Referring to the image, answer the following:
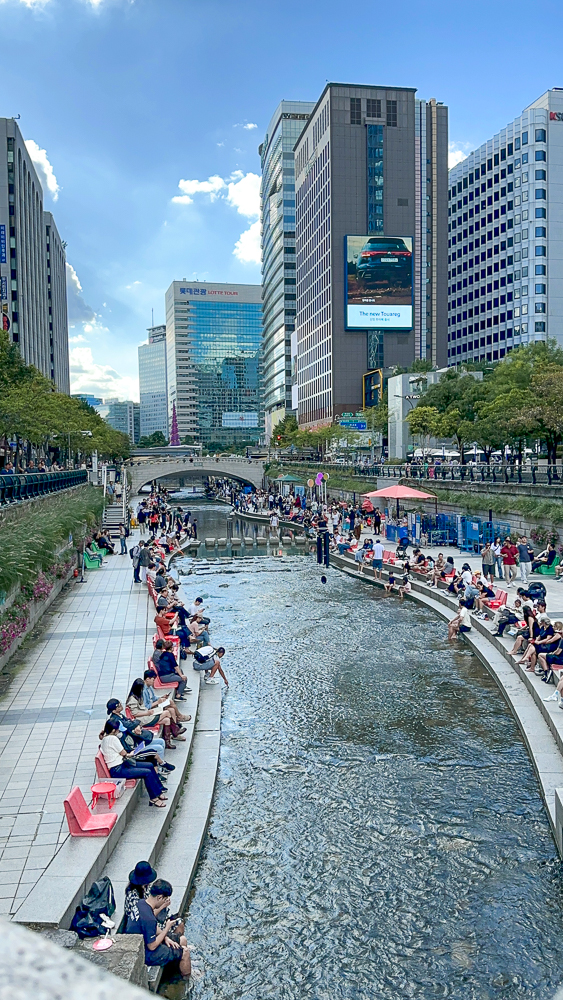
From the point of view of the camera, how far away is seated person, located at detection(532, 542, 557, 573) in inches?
1205

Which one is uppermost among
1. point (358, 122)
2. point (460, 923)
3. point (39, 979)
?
point (358, 122)

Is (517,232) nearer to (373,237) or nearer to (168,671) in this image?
(373,237)

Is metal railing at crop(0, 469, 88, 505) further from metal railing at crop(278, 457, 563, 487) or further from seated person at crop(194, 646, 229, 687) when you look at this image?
metal railing at crop(278, 457, 563, 487)

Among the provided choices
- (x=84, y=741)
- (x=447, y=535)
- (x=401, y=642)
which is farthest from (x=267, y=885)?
(x=447, y=535)

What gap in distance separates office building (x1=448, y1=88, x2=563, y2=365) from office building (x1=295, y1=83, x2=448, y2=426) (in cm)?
Answer: 630

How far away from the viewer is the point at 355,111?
11675cm

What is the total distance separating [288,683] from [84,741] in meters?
6.77

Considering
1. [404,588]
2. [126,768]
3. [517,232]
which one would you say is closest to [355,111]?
[517,232]

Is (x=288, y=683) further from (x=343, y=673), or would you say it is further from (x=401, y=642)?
(x=401, y=642)

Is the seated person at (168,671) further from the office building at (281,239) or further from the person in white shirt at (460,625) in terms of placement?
the office building at (281,239)

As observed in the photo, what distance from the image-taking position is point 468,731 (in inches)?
623

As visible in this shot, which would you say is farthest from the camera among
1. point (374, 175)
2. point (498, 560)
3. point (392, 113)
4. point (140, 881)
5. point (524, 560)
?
point (392, 113)

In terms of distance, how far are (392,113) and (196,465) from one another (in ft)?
206

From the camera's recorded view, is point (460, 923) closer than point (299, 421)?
Yes
